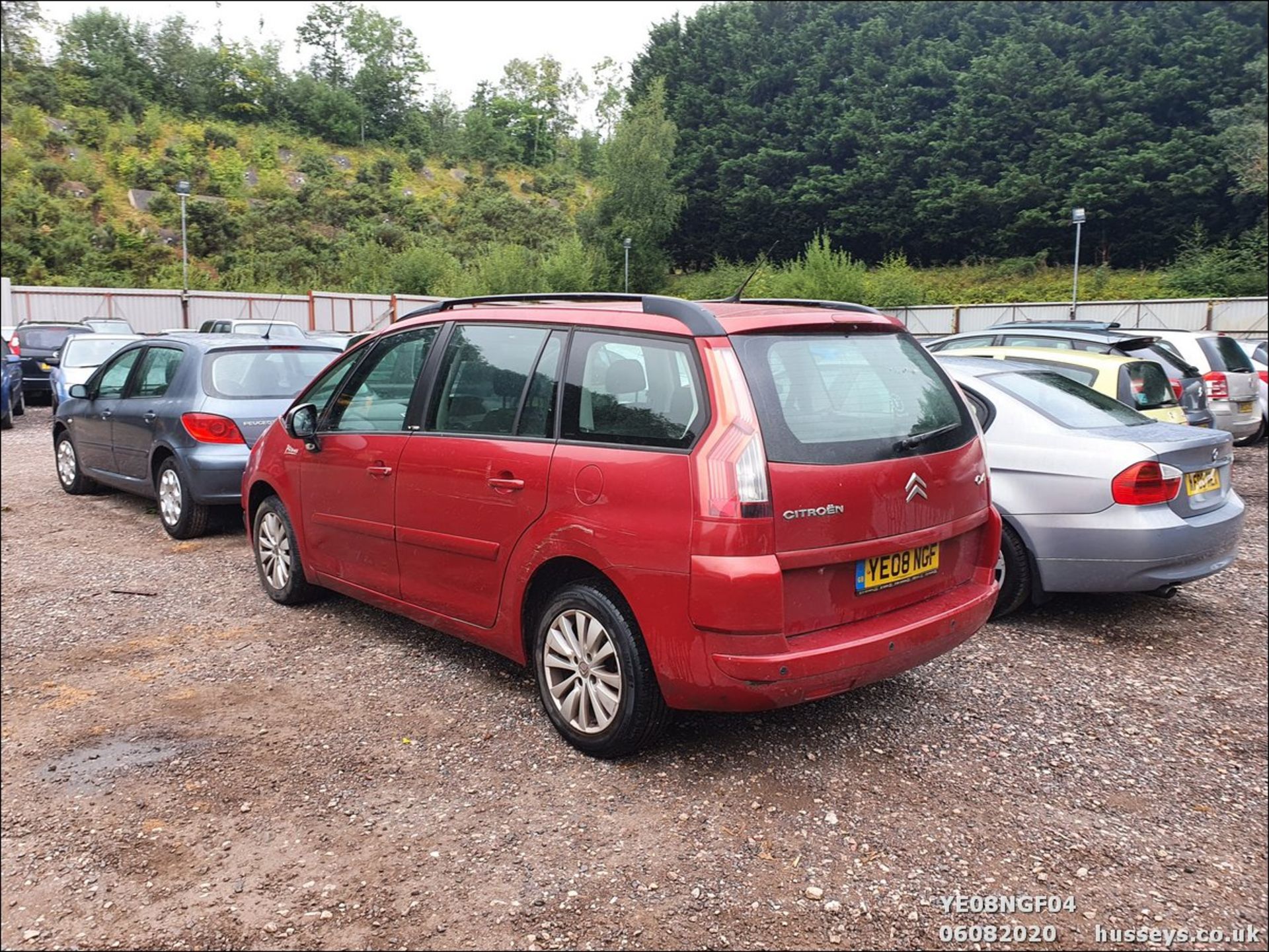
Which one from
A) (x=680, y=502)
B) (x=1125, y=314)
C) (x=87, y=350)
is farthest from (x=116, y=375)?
(x=1125, y=314)

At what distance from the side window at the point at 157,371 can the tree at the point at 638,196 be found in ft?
161

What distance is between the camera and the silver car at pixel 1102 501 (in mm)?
5090

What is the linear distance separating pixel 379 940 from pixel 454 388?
2373 mm

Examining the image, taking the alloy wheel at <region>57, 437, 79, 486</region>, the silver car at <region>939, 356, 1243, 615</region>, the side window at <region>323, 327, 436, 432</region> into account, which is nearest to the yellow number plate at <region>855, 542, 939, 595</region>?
the silver car at <region>939, 356, 1243, 615</region>

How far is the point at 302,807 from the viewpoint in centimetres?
330

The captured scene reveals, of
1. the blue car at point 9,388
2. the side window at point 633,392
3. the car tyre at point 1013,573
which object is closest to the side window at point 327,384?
the side window at point 633,392

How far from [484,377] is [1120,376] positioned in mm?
5805

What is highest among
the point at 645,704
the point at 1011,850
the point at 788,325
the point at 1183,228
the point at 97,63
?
the point at 97,63

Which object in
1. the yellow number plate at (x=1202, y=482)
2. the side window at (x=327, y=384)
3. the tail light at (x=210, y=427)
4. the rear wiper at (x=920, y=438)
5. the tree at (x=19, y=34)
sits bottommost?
the yellow number plate at (x=1202, y=482)

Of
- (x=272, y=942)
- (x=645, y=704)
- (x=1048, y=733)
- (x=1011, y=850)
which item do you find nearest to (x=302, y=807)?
(x=272, y=942)

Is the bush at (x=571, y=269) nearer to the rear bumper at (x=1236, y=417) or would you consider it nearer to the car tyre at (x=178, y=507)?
the rear bumper at (x=1236, y=417)

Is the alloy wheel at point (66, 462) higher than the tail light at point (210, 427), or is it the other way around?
the tail light at point (210, 427)

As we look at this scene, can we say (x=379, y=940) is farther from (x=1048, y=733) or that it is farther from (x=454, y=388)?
(x=1048, y=733)

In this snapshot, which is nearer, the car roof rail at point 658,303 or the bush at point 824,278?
the car roof rail at point 658,303
